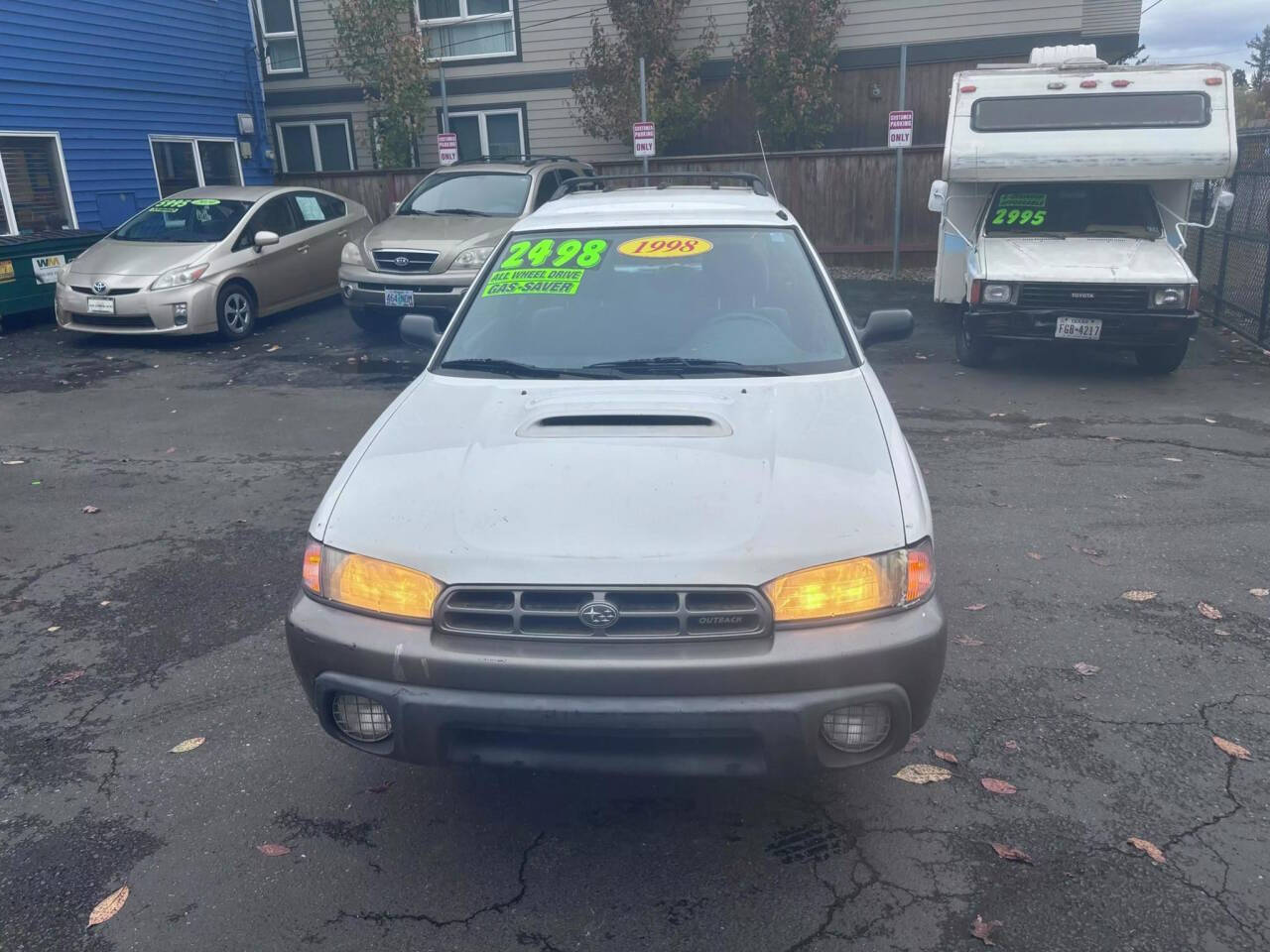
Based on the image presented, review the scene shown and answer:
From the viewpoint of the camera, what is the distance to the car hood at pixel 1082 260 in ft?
27.3

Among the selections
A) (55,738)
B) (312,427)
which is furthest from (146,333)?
(55,738)

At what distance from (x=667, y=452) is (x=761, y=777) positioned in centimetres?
99

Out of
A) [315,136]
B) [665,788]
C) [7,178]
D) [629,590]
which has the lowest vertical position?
[665,788]

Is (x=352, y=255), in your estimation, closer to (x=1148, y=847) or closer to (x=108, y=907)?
(x=108, y=907)

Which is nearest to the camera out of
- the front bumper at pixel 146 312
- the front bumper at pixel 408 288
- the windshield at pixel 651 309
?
the windshield at pixel 651 309

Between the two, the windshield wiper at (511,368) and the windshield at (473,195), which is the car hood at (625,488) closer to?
the windshield wiper at (511,368)

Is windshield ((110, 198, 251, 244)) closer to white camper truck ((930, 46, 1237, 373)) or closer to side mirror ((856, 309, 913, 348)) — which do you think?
white camper truck ((930, 46, 1237, 373))

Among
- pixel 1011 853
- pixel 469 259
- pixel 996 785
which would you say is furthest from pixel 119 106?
pixel 1011 853

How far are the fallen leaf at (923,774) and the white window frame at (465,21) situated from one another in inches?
669

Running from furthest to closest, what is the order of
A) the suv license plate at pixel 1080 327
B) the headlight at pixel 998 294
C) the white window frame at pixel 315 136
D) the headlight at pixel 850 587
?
the white window frame at pixel 315 136, the headlight at pixel 998 294, the suv license plate at pixel 1080 327, the headlight at pixel 850 587

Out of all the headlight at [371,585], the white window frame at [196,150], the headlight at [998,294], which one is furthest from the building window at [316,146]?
the headlight at [371,585]

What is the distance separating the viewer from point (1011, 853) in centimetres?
292

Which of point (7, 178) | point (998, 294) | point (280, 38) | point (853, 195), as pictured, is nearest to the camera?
point (998, 294)

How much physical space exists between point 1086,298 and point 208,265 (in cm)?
879
